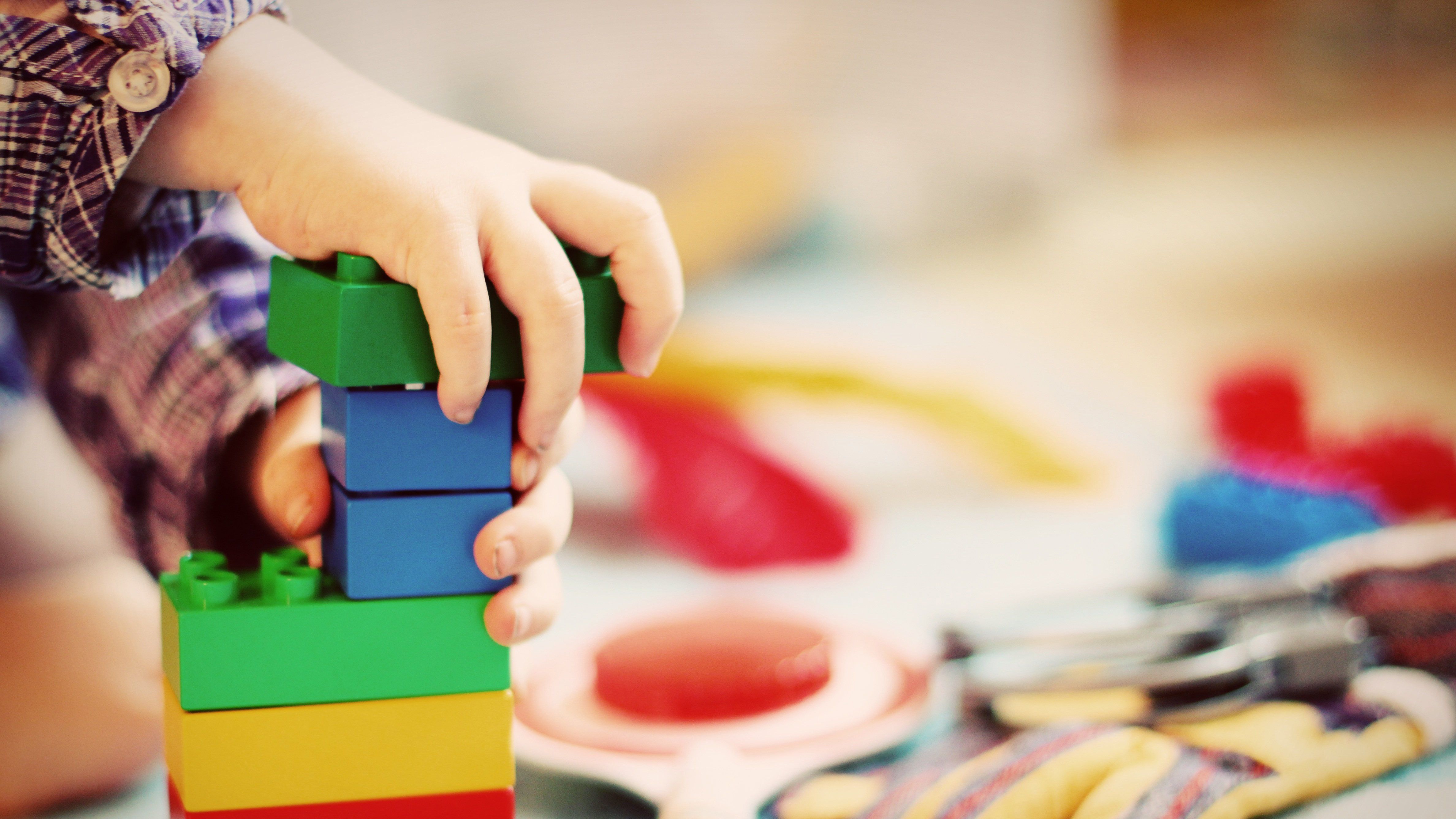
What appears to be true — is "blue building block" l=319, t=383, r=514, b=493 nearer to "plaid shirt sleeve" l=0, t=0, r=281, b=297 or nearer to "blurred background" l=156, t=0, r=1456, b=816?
"plaid shirt sleeve" l=0, t=0, r=281, b=297

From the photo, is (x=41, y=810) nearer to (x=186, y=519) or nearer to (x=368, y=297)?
(x=186, y=519)

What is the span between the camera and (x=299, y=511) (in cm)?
34

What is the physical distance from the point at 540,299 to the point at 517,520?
6 centimetres

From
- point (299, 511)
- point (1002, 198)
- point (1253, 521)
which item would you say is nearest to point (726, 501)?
point (1253, 521)

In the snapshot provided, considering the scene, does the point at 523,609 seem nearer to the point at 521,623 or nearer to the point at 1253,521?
the point at 521,623

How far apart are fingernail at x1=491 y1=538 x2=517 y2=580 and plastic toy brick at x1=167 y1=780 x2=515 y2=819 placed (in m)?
0.07

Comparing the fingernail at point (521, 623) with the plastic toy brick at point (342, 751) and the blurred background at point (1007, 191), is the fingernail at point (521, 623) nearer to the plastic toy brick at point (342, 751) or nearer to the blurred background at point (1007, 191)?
the plastic toy brick at point (342, 751)

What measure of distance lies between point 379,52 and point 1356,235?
1.45m

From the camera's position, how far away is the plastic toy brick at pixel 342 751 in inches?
12.3

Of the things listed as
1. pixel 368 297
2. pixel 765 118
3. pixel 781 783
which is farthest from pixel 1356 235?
pixel 368 297

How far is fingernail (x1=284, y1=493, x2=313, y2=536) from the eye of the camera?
34 centimetres

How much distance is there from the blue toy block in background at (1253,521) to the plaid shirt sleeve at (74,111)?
514 millimetres

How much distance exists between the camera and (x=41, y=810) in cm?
40

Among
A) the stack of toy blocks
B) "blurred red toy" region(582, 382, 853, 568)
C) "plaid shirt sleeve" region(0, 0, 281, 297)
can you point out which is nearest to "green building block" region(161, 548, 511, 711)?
the stack of toy blocks
